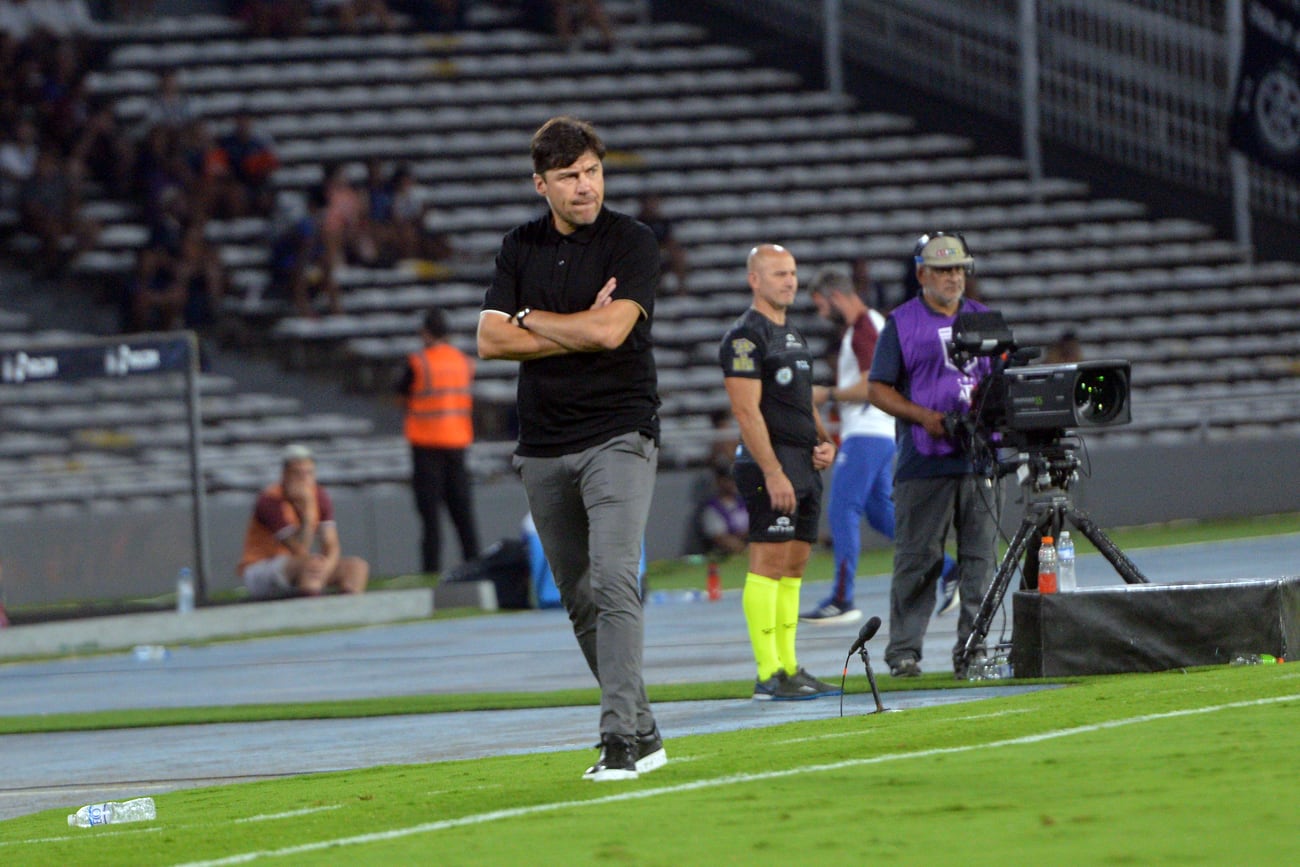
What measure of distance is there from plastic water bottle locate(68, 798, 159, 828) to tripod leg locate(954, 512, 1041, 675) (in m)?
4.09

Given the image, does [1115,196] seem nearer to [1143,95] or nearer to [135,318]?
[1143,95]

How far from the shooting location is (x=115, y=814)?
25.0ft

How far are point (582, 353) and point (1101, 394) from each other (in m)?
3.89

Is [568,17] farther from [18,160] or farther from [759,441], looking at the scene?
[759,441]

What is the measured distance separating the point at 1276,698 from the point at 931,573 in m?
3.16

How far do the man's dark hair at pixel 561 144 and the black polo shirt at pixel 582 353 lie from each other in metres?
0.26

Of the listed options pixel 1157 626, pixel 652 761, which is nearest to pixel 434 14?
pixel 1157 626

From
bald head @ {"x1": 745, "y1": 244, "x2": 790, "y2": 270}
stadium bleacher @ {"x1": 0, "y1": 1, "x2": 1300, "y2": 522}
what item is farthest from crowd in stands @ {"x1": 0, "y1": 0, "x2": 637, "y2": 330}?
bald head @ {"x1": 745, "y1": 244, "x2": 790, "y2": 270}

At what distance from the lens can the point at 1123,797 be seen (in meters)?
5.98

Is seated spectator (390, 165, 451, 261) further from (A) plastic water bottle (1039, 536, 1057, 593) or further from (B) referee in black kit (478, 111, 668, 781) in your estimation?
(B) referee in black kit (478, 111, 668, 781)

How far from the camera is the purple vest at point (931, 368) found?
425 inches

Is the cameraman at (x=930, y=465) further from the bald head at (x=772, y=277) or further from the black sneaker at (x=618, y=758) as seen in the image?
the black sneaker at (x=618, y=758)

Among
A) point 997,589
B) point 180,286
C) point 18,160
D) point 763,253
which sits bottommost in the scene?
point 997,589

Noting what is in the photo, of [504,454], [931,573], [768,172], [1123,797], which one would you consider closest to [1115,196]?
[768,172]
